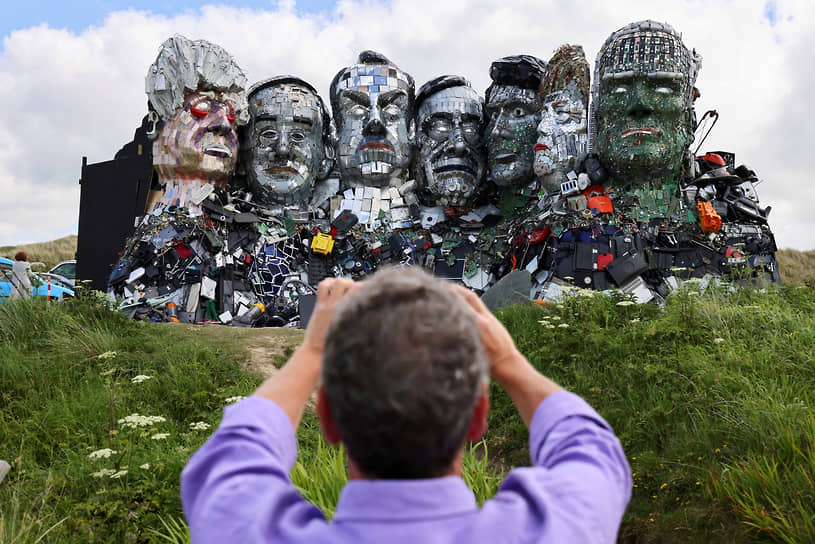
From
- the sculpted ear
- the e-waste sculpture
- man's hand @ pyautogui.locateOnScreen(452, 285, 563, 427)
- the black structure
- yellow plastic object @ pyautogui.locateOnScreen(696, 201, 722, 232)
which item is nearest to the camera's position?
the sculpted ear

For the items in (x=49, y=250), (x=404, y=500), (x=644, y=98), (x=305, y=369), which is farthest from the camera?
(x=49, y=250)

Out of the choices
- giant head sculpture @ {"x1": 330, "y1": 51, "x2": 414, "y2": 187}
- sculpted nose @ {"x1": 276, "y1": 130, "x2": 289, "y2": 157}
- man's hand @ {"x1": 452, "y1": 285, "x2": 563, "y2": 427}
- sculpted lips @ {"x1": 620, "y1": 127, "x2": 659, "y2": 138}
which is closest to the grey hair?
sculpted nose @ {"x1": 276, "y1": 130, "x2": 289, "y2": 157}

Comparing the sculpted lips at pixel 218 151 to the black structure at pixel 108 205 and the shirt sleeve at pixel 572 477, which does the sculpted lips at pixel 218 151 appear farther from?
the shirt sleeve at pixel 572 477

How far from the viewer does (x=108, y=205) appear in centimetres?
1088

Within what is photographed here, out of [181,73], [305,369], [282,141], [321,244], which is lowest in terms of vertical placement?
[305,369]

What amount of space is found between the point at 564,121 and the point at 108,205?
7406 mm

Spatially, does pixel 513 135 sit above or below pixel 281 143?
above

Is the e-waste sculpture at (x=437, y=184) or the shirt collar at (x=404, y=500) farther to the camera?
the e-waste sculpture at (x=437, y=184)

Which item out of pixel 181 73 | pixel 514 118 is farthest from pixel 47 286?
pixel 514 118

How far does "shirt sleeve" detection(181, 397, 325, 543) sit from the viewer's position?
0.83 meters

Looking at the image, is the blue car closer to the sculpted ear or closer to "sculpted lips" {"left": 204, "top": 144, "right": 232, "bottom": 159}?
"sculpted lips" {"left": 204, "top": 144, "right": 232, "bottom": 159}

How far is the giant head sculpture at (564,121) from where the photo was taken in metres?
8.69

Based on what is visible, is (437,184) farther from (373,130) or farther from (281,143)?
(281,143)

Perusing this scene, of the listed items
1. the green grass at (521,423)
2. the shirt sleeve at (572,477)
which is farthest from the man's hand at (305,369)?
the green grass at (521,423)
